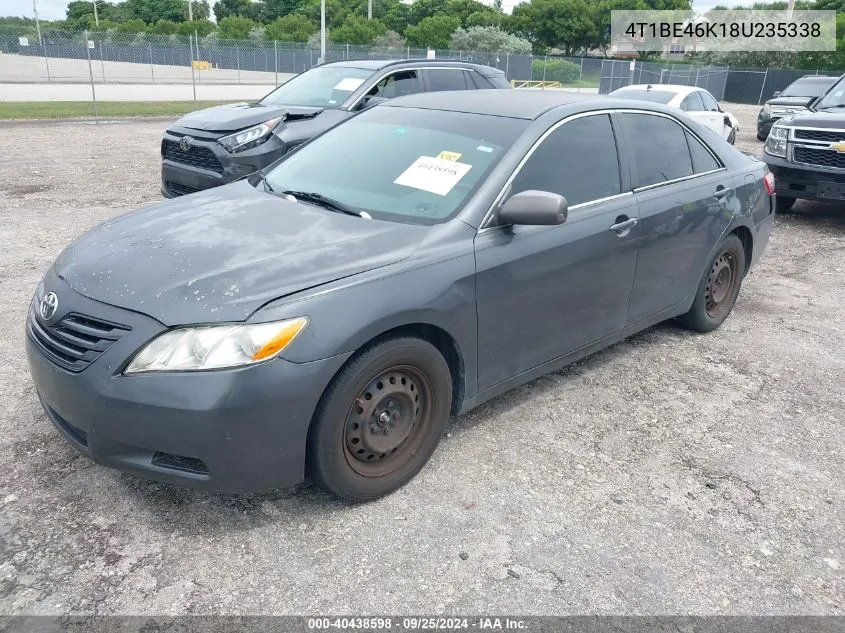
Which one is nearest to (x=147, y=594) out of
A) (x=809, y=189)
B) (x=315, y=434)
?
(x=315, y=434)

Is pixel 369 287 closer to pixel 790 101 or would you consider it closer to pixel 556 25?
pixel 790 101

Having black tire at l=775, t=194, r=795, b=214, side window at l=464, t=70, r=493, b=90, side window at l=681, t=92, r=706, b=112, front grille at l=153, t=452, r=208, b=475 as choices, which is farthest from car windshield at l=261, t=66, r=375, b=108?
side window at l=681, t=92, r=706, b=112

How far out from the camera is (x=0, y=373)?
423 centimetres

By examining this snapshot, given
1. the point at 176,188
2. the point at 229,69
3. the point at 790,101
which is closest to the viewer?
the point at 176,188

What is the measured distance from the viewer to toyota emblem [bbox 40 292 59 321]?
2.96m

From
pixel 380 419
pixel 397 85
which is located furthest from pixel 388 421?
pixel 397 85

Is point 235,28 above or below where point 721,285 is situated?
above

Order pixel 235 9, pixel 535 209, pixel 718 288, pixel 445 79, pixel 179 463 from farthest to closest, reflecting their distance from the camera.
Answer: pixel 235 9 → pixel 445 79 → pixel 718 288 → pixel 535 209 → pixel 179 463

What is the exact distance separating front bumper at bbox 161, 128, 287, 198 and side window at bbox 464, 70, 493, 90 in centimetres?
284

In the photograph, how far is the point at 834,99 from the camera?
A: 31.6 feet

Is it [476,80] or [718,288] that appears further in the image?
[476,80]

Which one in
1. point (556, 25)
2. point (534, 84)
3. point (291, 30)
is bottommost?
point (534, 84)

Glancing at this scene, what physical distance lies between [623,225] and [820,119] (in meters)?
6.28

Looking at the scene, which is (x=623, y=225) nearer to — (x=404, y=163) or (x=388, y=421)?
(x=404, y=163)
